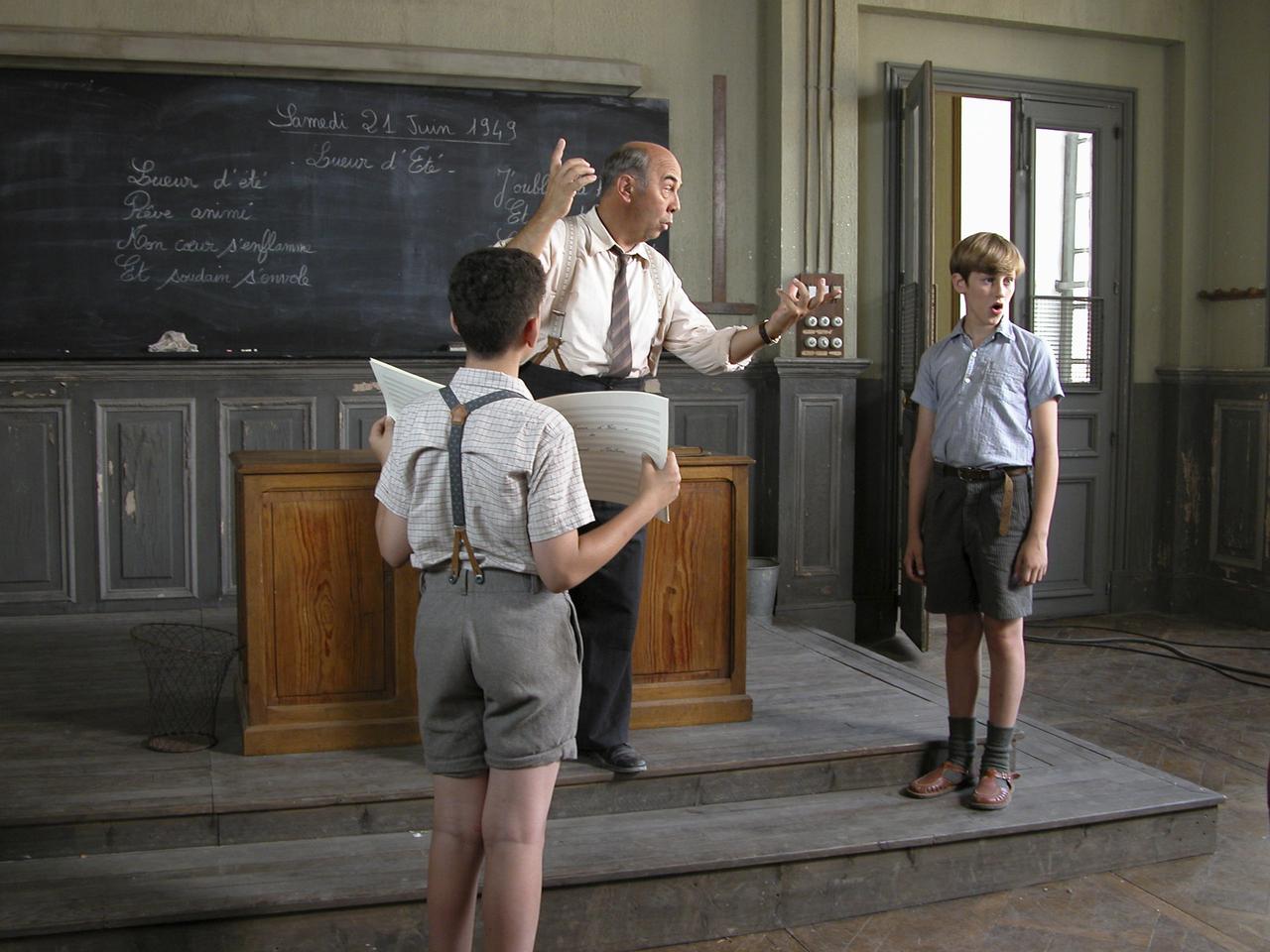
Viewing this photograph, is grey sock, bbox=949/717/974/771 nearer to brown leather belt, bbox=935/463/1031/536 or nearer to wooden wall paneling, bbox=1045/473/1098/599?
brown leather belt, bbox=935/463/1031/536

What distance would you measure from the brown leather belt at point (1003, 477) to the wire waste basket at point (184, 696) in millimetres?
2087

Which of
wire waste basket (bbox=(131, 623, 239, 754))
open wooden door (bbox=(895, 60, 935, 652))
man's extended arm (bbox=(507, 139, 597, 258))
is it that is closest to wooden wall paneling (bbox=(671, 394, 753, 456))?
open wooden door (bbox=(895, 60, 935, 652))

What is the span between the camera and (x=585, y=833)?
318cm

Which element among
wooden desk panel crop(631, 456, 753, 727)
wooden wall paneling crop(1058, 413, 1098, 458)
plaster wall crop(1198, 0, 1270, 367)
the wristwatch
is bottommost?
wooden desk panel crop(631, 456, 753, 727)

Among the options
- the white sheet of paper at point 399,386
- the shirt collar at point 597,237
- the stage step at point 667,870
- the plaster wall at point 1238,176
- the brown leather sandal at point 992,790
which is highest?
the plaster wall at point 1238,176

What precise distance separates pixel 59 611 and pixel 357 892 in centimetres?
323

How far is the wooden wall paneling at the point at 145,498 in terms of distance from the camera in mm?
5430

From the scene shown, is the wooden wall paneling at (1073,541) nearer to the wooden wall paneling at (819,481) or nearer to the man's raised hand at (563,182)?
the wooden wall paneling at (819,481)

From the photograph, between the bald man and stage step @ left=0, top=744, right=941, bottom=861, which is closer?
stage step @ left=0, top=744, right=941, bottom=861

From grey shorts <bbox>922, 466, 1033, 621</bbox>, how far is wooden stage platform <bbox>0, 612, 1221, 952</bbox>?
0.52m

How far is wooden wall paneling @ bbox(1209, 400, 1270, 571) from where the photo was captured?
6527mm

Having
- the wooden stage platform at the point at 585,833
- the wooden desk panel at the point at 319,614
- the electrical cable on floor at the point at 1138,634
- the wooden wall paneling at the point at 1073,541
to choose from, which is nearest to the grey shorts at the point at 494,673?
the wooden stage platform at the point at 585,833

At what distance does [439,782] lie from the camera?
221 centimetres

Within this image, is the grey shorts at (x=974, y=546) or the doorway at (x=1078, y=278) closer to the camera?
the grey shorts at (x=974, y=546)
